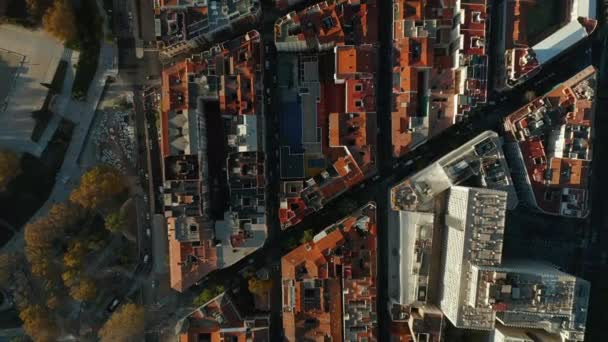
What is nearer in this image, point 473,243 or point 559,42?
point 473,243

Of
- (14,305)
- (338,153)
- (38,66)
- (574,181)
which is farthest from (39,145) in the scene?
(574,181)

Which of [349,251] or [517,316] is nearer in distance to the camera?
[517,316]

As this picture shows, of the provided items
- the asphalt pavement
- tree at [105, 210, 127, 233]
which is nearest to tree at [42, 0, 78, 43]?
the asphalt pavement

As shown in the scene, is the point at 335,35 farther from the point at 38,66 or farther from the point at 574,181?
the point at 38,66

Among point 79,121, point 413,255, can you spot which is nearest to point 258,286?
point 413,255

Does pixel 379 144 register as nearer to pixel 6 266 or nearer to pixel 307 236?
pixel 307 236

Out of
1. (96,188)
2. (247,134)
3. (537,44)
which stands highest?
(537,44)

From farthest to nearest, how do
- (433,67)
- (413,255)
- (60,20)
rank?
(433,67) < (413,255) < (60,20)
